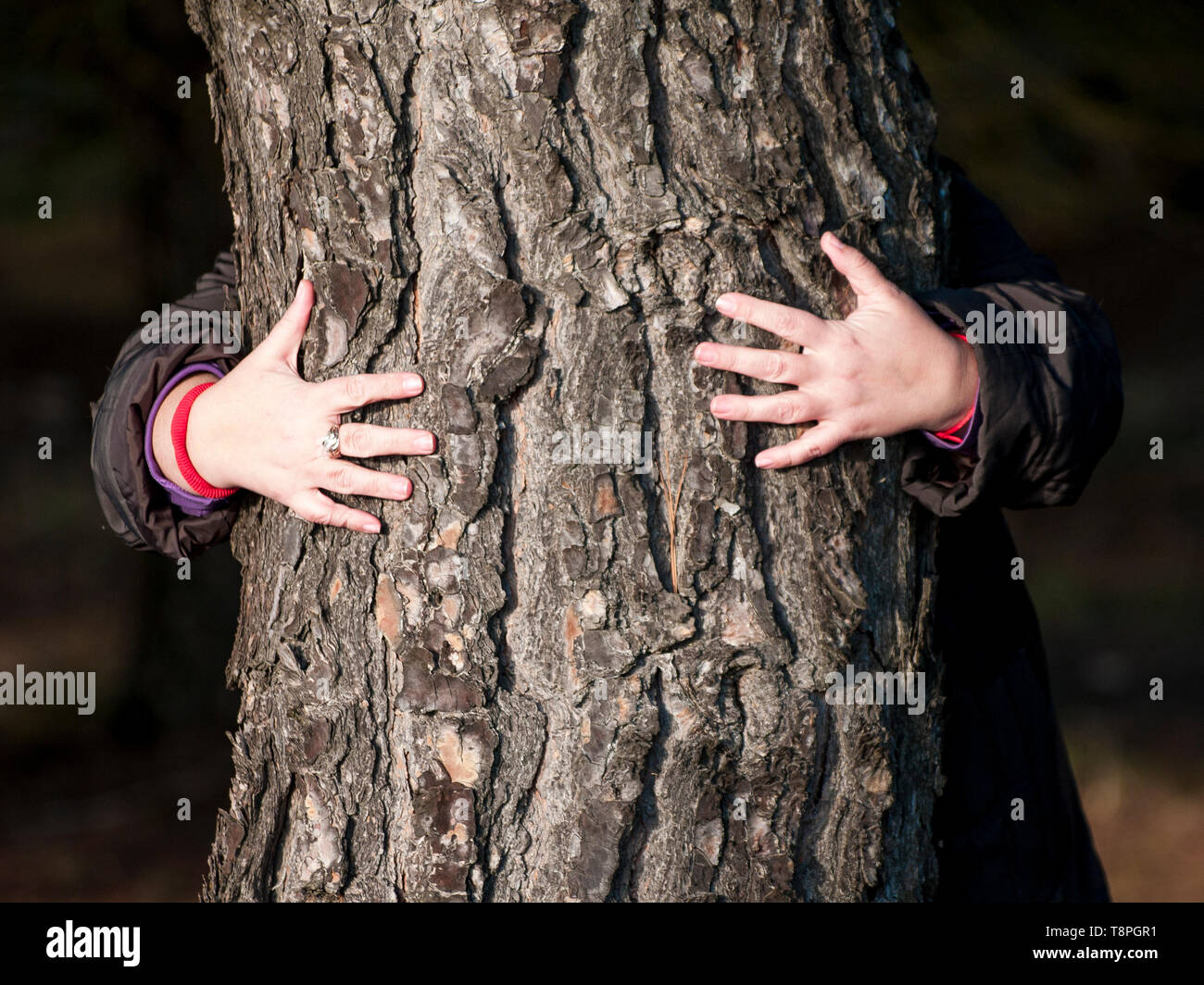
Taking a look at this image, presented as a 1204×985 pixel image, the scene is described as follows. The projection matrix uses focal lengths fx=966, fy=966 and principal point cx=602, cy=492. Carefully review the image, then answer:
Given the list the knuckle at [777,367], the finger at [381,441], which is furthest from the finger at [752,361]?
the finger at [381,441]

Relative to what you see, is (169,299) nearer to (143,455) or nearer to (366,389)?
(143,455)

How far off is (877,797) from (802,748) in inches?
Answer: 5.6

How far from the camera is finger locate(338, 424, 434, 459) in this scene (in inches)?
46.3

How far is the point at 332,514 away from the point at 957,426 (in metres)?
0.82

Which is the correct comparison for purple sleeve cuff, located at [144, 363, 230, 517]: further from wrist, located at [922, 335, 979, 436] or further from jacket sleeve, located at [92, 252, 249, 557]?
wrist, located at [922, 335, 979, 436]

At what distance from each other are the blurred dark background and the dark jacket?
240cm

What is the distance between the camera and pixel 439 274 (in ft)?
3.86

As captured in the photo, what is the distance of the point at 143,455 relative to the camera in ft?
4.58

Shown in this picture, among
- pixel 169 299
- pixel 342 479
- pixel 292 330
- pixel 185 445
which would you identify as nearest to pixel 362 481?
pixel 342 479

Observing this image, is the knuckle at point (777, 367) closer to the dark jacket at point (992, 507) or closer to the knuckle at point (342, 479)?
the dark jacket at point (992, 507)

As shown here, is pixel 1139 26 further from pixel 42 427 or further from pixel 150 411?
pixel 42 427

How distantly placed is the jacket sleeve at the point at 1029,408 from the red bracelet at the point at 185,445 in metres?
0.98

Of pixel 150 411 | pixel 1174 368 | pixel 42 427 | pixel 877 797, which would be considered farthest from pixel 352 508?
pixel 1174 368

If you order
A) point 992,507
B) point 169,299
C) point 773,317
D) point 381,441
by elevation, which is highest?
point 169,299
